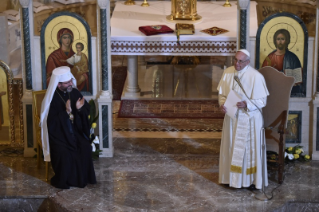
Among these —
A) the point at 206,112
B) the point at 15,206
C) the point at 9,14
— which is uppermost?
the point at 9,14

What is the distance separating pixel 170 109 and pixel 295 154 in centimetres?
260

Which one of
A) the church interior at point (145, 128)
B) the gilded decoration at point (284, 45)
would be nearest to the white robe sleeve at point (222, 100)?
the church interior at point (145, 128)

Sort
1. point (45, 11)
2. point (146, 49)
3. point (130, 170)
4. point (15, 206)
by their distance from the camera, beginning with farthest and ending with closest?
point (45, 11) < point (146, 49) < point (130, 170) < point (15, 206)

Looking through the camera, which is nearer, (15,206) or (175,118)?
(15,206)

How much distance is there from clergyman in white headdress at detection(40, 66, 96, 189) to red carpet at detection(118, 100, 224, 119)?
8.20 ft

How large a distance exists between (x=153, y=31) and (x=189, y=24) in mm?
688

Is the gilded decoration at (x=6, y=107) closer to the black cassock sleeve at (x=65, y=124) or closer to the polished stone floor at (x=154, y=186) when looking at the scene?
the polished stone floor at (x=154, y=186)

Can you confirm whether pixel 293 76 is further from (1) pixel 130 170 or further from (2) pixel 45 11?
(2) pixel 45 11

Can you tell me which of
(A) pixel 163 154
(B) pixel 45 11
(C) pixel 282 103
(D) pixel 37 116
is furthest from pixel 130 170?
(B) pixel 45 11

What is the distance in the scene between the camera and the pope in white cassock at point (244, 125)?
313 inches

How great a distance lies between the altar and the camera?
10477 millimetres

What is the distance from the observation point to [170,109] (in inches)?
435

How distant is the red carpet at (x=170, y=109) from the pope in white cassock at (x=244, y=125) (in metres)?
2.60

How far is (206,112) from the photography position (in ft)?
35.8
